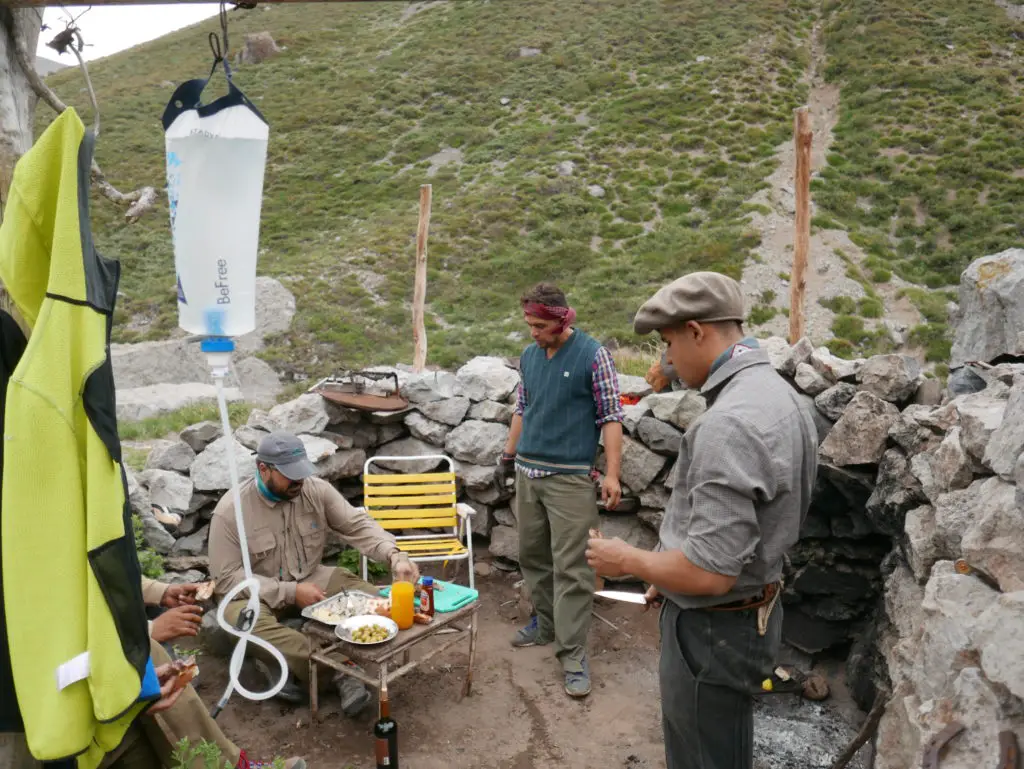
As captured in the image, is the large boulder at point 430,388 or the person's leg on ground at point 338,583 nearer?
the person's leg on ground at point 338,583

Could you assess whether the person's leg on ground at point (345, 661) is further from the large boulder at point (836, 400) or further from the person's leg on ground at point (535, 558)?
the large boulder at point (836, 400)

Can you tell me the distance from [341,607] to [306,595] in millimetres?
203

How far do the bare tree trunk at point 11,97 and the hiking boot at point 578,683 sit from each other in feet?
10.8

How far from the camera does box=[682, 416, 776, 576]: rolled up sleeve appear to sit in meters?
1.97

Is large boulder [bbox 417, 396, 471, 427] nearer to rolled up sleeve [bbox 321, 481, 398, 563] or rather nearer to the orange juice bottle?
rolled up sleeve [bbox 321, 481, 398, 563]

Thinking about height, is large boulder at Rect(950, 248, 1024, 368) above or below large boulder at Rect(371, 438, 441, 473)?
above

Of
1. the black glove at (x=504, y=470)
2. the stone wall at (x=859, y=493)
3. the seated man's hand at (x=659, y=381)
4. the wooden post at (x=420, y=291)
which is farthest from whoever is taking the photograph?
the wooden post at (x=420, y=291)

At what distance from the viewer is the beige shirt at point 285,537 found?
3.83 meters

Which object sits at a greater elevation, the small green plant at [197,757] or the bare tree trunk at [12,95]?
the bare tree trunk at [12,95]

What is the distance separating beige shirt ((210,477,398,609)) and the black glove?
110cm

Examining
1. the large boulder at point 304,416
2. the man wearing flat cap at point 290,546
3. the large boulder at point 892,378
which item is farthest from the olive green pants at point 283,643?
the large boulder at point 892,378

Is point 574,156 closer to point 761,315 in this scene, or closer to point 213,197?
point 761,315

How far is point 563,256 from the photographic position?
1895 cm

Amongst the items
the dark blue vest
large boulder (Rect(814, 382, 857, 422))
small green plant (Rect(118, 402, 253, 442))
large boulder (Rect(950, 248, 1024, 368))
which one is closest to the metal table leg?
the dark blue vest
